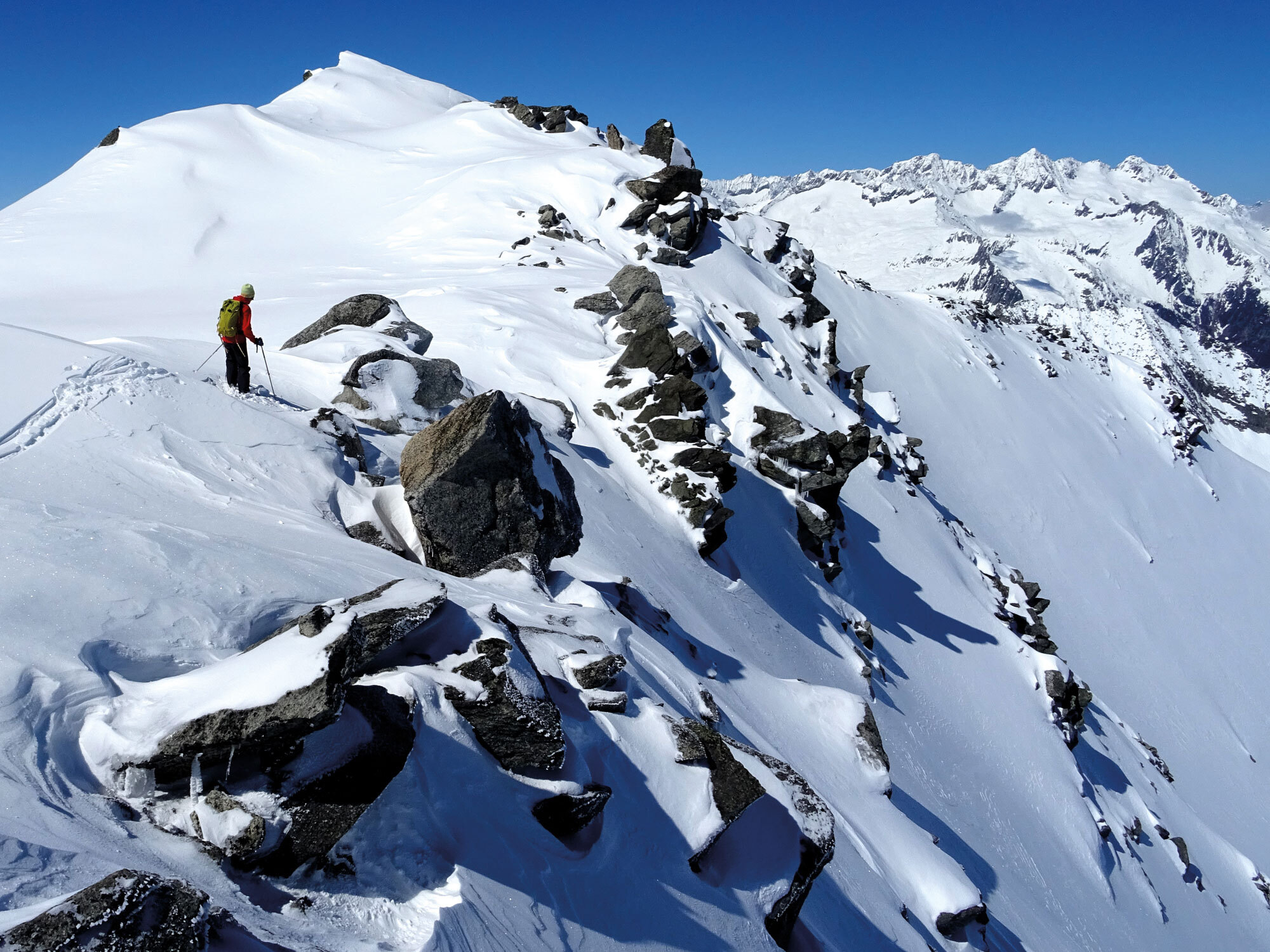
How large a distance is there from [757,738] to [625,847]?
522cm

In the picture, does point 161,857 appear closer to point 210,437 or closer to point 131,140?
point 210,437

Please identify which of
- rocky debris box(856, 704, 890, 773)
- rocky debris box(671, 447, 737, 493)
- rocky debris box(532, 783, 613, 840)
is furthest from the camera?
rocky debris box(671, 447, 737, 493)

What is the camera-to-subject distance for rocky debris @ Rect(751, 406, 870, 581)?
2309 cm

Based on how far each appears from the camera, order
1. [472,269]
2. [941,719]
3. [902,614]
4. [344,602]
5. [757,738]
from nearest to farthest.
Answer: [344,602] < [757,738] < [941,719] < [902,614] < [472,269]

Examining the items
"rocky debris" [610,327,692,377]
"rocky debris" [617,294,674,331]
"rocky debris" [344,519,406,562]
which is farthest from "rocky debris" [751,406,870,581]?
"rocky debris" [344,519,406,562]

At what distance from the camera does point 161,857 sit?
4848mm

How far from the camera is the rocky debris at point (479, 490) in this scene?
424 inches

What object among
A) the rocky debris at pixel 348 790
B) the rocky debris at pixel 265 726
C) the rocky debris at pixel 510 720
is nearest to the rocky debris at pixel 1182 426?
the rocky debris at pixel 510 720

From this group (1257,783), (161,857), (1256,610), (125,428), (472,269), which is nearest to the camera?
(161,857)

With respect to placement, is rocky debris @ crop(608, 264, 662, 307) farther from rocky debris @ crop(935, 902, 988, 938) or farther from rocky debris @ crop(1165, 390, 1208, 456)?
rocky debris @ crop(1165, 390, 1208, 456)

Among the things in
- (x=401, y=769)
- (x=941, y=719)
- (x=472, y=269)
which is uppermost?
(x=472, y=269)

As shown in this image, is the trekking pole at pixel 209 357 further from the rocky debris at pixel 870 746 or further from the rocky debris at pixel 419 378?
the rocky debris at pixel 870 746

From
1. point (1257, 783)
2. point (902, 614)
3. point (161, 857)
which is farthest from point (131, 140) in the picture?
point (1257, 783)

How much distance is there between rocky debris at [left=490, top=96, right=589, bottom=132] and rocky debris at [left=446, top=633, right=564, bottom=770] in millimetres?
50046
